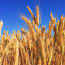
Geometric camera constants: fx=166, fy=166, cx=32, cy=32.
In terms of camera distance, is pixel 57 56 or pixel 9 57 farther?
pixel 9 57

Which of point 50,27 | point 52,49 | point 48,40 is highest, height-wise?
point 50,27

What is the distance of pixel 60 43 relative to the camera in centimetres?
175

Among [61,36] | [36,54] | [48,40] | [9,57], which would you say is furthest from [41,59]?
[9,57]

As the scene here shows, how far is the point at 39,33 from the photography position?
163 cm

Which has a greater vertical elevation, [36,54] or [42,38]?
[42,38]

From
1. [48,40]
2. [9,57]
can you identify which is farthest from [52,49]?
[9,57]

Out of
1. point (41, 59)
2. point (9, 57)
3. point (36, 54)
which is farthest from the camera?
point (9, 57)

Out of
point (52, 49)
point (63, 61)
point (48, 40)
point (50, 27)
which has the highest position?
point (50, 27)

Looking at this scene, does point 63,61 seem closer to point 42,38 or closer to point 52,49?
point 52,49

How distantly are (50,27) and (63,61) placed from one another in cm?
38

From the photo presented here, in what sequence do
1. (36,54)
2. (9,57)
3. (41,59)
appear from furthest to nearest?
(9,57), (36,54), (41,59)

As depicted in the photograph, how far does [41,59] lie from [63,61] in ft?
0.88

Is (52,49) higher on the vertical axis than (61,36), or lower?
lower

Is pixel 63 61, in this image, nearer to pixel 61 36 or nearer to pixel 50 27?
pixel 61 36
